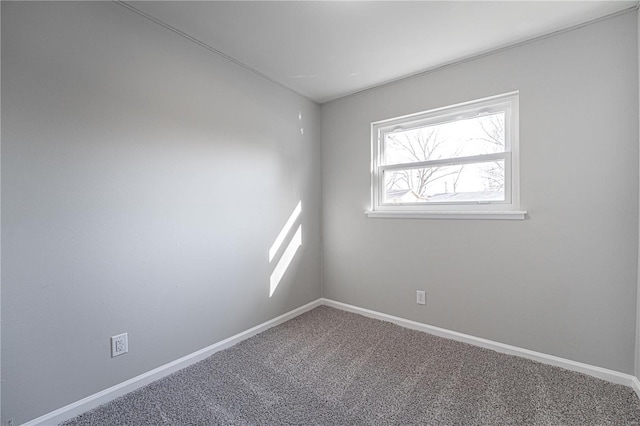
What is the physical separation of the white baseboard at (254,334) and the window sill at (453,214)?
3.20ft

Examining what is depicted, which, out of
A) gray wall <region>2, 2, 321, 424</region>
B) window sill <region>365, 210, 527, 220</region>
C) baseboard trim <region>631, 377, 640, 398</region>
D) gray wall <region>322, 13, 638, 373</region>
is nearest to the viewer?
gray wall <region>2, 2, 321, 424</region>

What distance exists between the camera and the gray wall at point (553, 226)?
5.63 feet

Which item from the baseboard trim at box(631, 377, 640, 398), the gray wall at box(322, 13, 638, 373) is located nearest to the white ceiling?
the gray wall at box(322, 13, 638, 373)

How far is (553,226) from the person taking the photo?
1919 millimetres

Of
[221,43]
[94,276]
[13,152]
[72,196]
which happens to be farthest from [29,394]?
[221,43]

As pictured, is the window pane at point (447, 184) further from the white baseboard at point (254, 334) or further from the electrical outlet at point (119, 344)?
the electrical outlet at point (119, 344)

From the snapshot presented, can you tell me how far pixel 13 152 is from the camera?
1296mm

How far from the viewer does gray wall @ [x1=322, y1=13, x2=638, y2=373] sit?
5.63ft

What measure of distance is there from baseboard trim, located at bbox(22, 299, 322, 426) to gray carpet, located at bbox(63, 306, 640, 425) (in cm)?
4

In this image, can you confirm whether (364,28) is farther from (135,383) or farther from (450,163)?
(135,383)

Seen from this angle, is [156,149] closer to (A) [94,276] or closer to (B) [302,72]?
(A) [94,276]

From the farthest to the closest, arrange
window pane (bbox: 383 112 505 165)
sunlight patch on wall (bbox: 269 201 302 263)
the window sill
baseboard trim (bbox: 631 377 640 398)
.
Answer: sunlight patch on wall (bbox: 269 201 302 263) → window pane (bbox: 383 112 505 165) → the window sill → baseboard trim (bbox: 631 377 640 398)

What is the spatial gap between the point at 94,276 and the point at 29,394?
0.59 meters

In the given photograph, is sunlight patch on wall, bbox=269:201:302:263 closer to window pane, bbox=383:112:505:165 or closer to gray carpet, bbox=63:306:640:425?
gray carpet, bbox=63:306:640:425
